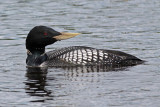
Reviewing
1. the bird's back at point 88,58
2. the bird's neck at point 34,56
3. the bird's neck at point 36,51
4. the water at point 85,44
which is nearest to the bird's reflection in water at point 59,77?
the water at point 85,44

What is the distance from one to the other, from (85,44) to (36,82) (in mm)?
3653

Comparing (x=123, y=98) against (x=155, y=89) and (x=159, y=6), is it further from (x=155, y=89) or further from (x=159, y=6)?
(x=159, y=6)

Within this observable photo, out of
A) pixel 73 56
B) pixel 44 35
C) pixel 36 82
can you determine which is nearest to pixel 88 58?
pixel 73 56

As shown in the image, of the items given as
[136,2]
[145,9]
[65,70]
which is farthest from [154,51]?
[136,2]

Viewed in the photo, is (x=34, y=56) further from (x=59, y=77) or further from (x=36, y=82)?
(x=36, y=82)

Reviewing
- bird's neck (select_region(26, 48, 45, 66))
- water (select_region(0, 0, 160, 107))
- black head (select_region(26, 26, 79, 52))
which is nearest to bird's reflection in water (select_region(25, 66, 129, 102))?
water (select_region(0, 0, 160, 107))

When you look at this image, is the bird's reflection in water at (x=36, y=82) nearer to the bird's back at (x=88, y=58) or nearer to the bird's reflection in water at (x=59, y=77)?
the bird's reflection in water at (x=59, y=77)

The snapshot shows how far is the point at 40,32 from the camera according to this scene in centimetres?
1150

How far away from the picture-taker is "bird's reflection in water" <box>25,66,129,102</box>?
9.30m

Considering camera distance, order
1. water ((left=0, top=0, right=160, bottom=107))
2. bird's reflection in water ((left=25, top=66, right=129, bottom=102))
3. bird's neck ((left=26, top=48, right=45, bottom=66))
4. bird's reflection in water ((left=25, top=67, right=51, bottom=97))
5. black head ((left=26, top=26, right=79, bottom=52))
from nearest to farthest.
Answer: water ((left=0, top=0, right=160, bottom=107)), bird's reflection in water ((left=25, top=67, right=51, bottom=97)), bird's reflection in water ((left=25, top=66, right=129, bottom=102)), black head ((left=26, top=26, right=79, bottom=52)), bird's neck ((left=26, top=48, right=45, bottom=66))

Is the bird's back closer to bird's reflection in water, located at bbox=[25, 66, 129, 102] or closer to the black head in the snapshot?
bird's reflection in water, located at bbox=[25, 66, 129, 102]

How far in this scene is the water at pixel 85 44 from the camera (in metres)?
8.66

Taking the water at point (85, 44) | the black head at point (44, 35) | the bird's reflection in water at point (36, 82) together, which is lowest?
the bird's reflection in water at point (36, 82)

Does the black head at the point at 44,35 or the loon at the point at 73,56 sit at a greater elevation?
the black head at the point at 44,35
